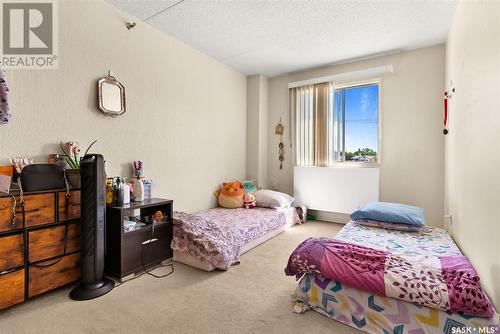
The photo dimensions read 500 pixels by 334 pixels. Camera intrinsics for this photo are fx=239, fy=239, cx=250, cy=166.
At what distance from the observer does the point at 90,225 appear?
6.14 feet

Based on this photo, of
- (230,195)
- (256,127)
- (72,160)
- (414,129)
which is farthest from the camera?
(256,127)

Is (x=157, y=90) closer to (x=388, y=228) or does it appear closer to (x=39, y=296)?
(x=39, y=296)

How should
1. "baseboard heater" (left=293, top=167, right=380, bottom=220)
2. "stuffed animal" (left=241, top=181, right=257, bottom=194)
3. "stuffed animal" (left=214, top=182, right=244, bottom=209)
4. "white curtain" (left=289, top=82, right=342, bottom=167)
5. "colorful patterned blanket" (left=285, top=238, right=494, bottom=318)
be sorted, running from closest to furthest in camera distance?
"colorful patterned blanket" (left=285, top=238, right=494, bottom=318) < "baseboard heater" (left=293, top=167, right=380, bottom=220) < "stuffed animal" (left=214, top=182, right=244, bottom=209) < "white curtain" (left=289, top=82, right=342, bottom=167) < "stuffed animal" (left=241, top=181, right=257, bottom=194)

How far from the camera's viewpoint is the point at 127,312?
5.45ft

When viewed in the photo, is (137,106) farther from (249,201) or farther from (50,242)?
(249,201)

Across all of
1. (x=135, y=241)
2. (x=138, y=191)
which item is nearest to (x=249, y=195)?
(x=138, y=191)

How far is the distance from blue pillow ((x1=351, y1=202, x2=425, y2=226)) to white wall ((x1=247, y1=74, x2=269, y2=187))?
81.7 inches

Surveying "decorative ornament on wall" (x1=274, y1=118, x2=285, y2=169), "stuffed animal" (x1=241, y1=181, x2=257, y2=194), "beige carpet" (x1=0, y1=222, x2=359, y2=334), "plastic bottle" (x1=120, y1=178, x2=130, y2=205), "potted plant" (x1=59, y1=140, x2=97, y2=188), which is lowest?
"beige carpet" (x1=0, y1=222, x2=359, y2=334)

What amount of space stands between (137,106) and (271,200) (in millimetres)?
2273

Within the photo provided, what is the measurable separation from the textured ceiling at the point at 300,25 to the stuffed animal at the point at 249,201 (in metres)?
2.18

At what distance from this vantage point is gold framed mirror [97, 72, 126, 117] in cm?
238

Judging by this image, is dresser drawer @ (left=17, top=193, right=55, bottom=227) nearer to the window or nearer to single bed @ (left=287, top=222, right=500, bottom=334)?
single bed @ (left=287, top=222, right=500, bottom=334)

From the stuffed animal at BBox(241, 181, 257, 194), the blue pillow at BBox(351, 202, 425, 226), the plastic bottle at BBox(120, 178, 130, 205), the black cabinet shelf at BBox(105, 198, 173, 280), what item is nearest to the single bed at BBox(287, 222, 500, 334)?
the blue pillow at BBox(351, 202, 425, 226)

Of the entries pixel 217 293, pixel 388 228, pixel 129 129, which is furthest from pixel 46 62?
pixel 388 228
